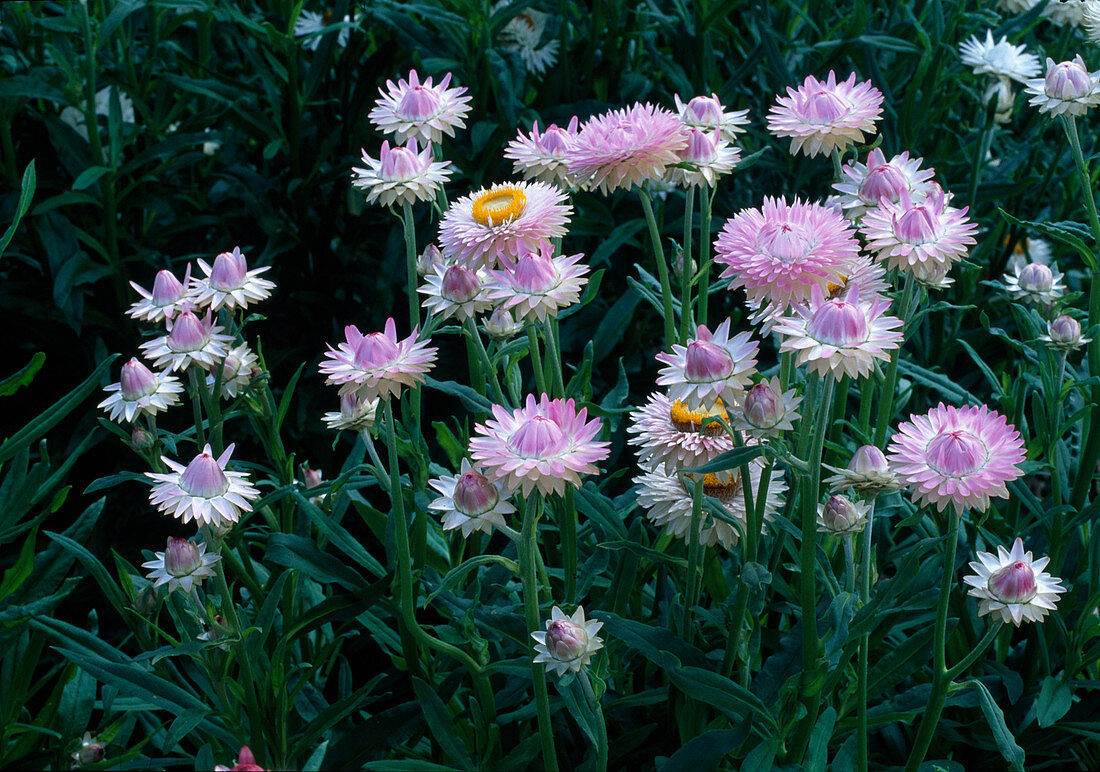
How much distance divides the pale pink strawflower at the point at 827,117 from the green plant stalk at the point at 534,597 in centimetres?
49

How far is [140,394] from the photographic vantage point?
4.29ft

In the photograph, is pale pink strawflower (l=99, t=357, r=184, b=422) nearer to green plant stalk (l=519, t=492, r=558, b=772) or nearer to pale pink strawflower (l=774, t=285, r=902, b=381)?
green plant stalk (l=519, t=492, r=558, b=772)

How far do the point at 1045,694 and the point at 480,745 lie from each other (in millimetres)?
717

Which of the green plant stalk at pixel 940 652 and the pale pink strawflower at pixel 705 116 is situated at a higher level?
the pale pink strawflower at pixel 705 116

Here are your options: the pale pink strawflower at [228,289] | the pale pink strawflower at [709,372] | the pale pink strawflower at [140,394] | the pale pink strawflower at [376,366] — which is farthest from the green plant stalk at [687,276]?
the pale pink strawflower at [140,394]

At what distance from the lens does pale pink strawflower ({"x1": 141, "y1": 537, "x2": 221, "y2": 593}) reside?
116 cm

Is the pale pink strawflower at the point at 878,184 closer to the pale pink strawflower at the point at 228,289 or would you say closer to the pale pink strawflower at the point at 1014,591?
the pale pink strawflower at the point at 1014,591

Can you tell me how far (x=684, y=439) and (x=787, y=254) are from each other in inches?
9.5

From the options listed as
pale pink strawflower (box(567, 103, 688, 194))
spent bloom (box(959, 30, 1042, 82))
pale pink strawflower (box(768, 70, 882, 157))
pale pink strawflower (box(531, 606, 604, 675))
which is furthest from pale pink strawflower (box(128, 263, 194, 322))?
spent bloom (box(959, 30, 1042, 82))

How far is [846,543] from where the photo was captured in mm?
1193

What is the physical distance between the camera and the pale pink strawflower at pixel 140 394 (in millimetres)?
1300

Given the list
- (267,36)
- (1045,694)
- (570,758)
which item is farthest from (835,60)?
(570,758)

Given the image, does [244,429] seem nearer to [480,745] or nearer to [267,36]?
[267,36]

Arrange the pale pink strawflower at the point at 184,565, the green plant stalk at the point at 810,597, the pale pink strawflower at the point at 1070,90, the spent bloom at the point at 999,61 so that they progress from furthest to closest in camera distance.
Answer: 1. the spent bloom at the point at 999,61
2. the pale pink strawflower at the point at 1070,90
3. the pale pink strawflower at the point at 184,565
4. the green plant stalk at the point at 810,597
